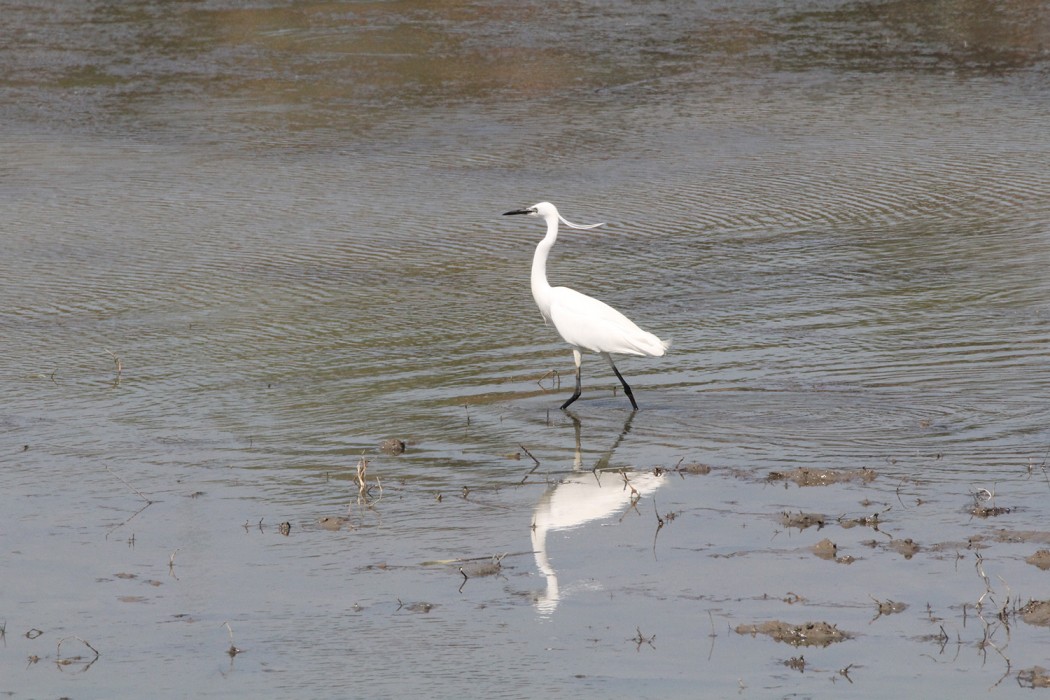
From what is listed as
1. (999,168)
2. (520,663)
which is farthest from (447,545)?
(999,168)

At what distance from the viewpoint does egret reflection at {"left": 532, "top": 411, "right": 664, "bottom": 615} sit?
278 inches

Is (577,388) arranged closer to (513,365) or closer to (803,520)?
(513,365)

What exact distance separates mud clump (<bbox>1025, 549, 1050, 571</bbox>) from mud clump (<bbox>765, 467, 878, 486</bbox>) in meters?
1.24

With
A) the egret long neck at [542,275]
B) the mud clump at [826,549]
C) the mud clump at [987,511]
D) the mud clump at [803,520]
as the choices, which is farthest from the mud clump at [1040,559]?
the egret long neck at [542,275]

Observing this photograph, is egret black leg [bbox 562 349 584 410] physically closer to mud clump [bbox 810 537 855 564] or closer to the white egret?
the white egret

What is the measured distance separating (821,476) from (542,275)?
9.41 ft

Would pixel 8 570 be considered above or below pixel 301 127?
above

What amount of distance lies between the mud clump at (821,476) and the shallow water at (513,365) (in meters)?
0.13

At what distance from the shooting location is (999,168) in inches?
580

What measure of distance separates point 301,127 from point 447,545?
10818 millimetres

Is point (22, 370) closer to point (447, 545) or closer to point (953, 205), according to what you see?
point (447, 545)

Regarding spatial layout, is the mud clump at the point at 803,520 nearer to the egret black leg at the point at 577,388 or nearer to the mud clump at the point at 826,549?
the mud clump at the point at 826,549

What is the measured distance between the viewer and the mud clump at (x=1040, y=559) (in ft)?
20.8

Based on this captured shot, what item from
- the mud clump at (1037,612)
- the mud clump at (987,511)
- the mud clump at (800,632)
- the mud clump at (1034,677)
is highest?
the mud clump at (1034,677)
